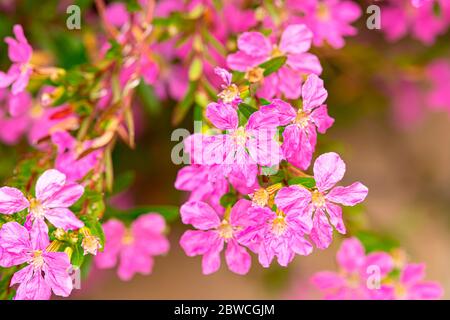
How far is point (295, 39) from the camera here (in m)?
0.97

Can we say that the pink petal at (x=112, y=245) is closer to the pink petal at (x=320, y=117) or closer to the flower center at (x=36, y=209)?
the flower center at (x=36, y=209)

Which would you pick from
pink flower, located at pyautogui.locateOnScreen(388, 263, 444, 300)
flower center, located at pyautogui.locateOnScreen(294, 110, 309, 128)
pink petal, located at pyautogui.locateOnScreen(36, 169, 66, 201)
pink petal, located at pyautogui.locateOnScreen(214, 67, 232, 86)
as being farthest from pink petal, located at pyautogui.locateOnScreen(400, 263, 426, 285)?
pink petal, located at pyautogui.locateOnScreen(36, 169, 66, 201)

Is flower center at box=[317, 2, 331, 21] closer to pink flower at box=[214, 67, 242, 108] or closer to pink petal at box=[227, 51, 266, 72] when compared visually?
pink petal at box=[227, 51, 266, 72]

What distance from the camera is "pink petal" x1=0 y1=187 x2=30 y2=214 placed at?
2.75 ft

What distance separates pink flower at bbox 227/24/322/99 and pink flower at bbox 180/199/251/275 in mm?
203

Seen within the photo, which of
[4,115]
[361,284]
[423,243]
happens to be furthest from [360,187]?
[423,243]

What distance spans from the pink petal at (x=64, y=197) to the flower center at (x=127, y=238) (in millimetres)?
320

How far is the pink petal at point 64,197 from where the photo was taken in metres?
0.86

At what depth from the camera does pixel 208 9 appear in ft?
3.92

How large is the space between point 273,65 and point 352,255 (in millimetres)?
403

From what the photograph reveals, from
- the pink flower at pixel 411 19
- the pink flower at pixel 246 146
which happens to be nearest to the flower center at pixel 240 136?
the pink flower at pixel 246 146

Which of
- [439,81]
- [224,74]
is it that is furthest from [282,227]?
[439,81]

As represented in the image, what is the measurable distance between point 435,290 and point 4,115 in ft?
3.24

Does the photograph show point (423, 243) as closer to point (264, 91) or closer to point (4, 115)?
point (264, 91)
